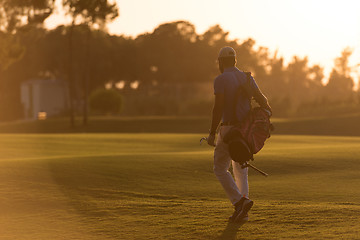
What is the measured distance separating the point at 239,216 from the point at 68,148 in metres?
20.3

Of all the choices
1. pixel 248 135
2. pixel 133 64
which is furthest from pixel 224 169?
pixel 133 64

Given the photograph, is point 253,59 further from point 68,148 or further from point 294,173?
point 294,173

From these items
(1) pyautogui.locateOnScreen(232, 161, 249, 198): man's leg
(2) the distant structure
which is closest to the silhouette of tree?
(2) the distant structure

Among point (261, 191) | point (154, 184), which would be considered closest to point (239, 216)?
point (261, 191)

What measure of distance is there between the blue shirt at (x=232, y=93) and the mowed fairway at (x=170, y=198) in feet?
4.95

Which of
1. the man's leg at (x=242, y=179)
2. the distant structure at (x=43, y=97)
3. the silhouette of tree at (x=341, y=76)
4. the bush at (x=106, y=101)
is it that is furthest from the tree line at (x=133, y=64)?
the man's leg at (x=242, y=179)

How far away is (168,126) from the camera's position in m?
62.5

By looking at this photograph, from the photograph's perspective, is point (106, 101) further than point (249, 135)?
Yes

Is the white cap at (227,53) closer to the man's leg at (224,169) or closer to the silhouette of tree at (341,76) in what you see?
the man's leg at (224,169)

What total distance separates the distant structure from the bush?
23.4m

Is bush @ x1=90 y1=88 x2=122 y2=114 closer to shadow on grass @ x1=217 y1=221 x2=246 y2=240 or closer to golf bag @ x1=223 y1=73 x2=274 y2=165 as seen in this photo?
shadow on grass @ x1=217 y1=221 x2=246 y2=240

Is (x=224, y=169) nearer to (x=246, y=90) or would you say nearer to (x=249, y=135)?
(x=249, y=135)

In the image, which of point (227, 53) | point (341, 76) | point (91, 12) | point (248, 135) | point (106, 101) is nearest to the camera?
point (248, 135)

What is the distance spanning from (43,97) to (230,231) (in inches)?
3582
